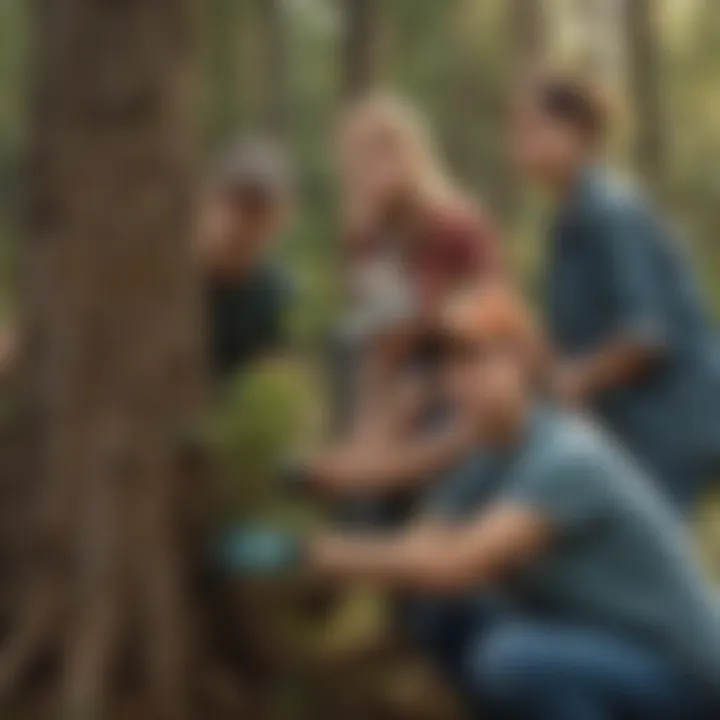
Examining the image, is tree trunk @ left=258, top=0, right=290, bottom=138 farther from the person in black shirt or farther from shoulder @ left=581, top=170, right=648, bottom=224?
shoulder @ left=581, top=170, right=648, bottom=224

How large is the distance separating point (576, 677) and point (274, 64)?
231 cm

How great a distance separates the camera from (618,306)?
230cm

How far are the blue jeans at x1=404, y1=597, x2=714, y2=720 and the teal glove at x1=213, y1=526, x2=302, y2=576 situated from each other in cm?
25

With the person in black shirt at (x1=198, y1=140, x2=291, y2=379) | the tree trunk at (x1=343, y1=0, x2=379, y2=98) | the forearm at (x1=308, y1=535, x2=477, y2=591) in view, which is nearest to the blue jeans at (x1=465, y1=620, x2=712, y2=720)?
the forearm at (x1=308, y1=535, x2=477, y2=591)

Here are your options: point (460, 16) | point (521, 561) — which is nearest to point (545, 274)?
point (521, 561)

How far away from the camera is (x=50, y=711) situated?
2240mm

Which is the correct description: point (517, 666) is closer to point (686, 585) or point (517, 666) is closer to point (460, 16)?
point (686, 585)

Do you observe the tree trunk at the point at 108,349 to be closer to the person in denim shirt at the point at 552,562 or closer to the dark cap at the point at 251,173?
the dark cap at the point at 251,173

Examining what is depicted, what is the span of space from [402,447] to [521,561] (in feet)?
1.04

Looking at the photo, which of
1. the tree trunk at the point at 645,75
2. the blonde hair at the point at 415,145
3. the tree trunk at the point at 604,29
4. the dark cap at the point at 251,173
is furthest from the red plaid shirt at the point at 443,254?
the tree trunk at the point at 604,29

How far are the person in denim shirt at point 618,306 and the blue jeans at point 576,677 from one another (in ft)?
1.08

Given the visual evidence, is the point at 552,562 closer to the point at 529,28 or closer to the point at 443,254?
the point at 443,254

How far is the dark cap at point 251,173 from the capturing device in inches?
97.3

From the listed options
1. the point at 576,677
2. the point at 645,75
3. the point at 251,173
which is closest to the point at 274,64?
the point at 645,75
